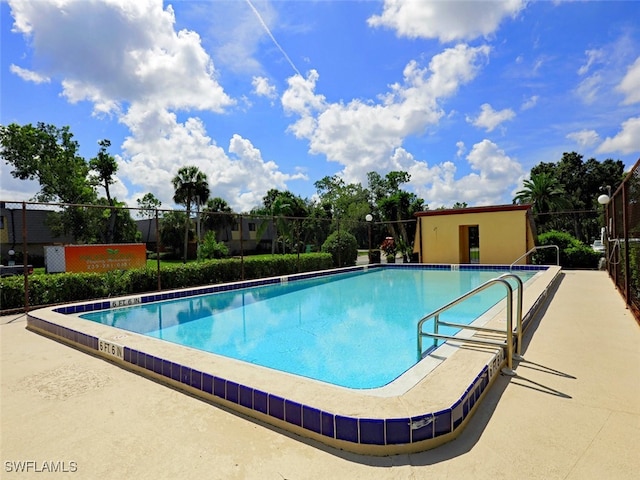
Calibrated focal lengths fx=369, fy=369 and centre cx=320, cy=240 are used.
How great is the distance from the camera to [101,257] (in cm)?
1666

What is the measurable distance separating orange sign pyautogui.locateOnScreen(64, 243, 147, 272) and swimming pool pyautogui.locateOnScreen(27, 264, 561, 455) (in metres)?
13.4

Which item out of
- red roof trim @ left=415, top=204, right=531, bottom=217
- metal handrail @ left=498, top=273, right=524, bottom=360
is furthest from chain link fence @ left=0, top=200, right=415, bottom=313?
metal handrail @ left=498, top=273, right=524, bottom=360

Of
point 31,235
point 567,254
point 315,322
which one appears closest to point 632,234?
point 315,322

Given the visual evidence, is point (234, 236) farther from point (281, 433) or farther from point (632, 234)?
point (281, 433)

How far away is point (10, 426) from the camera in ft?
8.52

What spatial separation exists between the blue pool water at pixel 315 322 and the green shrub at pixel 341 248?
4228mm

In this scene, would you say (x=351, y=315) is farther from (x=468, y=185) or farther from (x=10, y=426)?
(x=468, y=185)

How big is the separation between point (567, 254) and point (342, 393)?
14225mm

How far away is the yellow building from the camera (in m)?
14.7

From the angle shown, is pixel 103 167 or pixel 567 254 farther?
pixel 103 167

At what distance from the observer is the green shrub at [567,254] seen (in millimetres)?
13211

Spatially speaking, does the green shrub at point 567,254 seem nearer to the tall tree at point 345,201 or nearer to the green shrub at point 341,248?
the green shrub at point 341,248

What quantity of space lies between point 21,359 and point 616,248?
10047 millimetres

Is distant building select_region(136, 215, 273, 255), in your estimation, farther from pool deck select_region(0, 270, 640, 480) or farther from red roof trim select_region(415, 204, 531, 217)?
pool deck select_region(0, 270, 640, 480)
